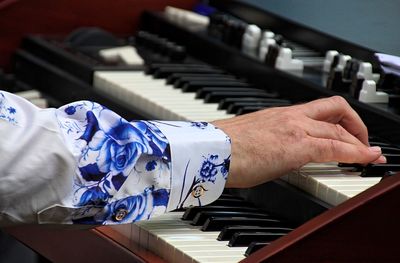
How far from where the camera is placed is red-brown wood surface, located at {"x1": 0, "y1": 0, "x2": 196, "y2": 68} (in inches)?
125

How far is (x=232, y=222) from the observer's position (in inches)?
76.5

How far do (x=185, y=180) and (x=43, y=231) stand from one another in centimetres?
43

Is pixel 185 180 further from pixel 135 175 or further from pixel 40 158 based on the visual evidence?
pixel 40 158

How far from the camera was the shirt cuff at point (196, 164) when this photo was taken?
6.10 ft

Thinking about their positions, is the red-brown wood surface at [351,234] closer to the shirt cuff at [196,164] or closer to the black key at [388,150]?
the shirt cuff at [196,164]

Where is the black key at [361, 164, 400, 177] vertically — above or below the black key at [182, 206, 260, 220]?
above

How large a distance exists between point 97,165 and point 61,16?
4.85ft

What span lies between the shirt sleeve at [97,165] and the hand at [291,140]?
0.04 metres

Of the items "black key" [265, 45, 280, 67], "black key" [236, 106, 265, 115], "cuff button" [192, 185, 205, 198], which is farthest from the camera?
"black key" [265, 45, 280, 67]

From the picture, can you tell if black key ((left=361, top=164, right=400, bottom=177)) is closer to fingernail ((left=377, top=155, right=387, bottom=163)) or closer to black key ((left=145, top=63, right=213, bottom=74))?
fingernail ((left=377, top=155, right=387, bottom=163))

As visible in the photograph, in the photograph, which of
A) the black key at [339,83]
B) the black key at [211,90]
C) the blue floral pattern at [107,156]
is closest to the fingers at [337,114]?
the blue floral pattern at [107,156]

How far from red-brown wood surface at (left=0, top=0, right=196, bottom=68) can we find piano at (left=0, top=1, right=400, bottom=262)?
0.03m

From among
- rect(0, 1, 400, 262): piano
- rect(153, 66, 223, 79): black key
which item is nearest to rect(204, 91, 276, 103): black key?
rect(0, 1, 400, 262): piano

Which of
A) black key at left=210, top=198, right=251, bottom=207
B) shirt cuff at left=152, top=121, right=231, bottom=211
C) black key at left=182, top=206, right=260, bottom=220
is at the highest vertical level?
shirt cuff at left=152, top=121, right=231, bottom=211
